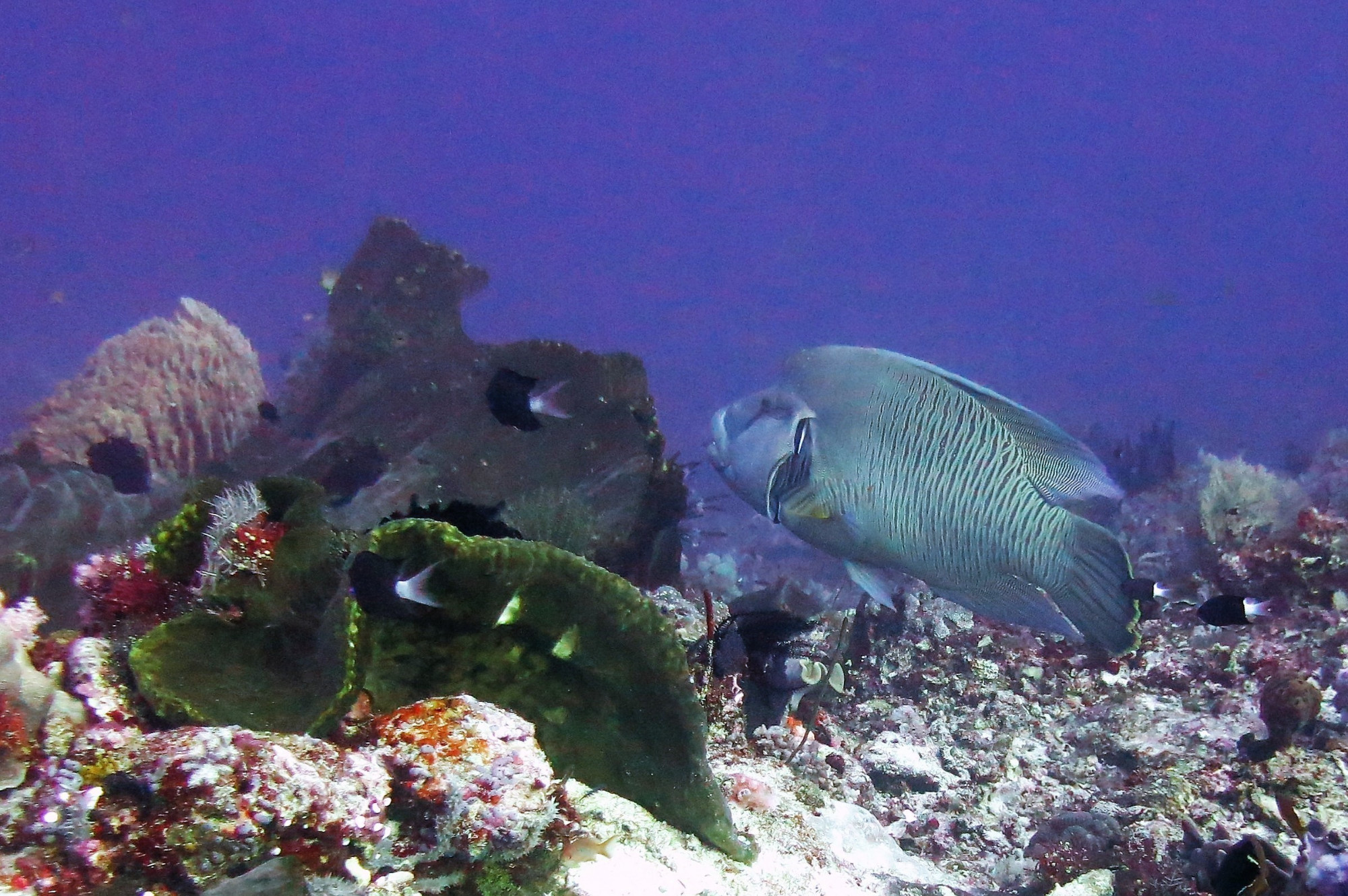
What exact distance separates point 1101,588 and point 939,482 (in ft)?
2.27

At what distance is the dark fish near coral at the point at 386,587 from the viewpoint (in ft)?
6.95

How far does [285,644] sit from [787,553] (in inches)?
595

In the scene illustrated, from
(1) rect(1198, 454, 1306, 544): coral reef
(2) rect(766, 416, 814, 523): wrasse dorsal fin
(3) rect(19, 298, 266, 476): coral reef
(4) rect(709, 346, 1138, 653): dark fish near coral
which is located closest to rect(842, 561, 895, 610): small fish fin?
(4) rect(709, 346, 1138, 653): dark fish near coral

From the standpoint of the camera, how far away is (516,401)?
479cm

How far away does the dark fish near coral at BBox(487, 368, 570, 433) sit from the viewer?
15.6ft

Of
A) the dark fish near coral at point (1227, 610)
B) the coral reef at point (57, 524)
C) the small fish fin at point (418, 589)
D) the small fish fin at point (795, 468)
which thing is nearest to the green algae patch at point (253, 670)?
the small fish fin at point (418, 589)

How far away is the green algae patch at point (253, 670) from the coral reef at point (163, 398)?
765 centimetres

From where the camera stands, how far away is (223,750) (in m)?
1.62

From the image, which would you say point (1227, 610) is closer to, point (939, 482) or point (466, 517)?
point (939, 482)

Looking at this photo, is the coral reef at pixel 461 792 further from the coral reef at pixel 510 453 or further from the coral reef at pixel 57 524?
the coral reef at pixel 510 453

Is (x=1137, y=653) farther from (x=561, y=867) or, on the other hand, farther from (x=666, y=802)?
(x=561, y=867)

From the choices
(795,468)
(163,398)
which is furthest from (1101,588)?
(163,398)

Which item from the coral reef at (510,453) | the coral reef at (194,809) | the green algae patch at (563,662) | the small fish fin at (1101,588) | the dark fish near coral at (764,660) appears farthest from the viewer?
the coral reef at (510,453)

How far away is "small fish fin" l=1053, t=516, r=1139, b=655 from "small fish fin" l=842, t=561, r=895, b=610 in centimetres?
69
